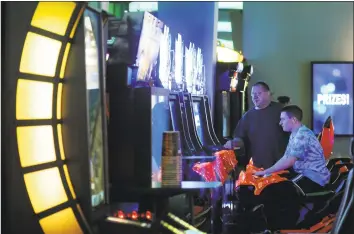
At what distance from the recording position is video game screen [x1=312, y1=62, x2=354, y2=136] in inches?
375

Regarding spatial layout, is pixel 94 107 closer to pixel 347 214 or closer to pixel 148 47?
pixel 148 47

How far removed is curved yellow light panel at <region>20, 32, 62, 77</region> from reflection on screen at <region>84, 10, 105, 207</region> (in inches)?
5.6

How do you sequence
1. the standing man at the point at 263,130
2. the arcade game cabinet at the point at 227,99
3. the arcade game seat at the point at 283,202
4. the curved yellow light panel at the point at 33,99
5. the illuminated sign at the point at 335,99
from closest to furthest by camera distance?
the curved yellow light panel at the point at 33,99 → the arcade game seat at the point at 283,202 → the standing man at the point at 263,130 → the arcade game cabinet at the point at 227,99 → the illuminated sign at the point at 335,99

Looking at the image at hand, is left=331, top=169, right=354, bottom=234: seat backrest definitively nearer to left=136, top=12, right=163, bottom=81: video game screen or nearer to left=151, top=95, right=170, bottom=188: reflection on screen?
left=151, top=95, right=170, bottom=188: reflection on screen

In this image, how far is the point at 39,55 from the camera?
2340 mm

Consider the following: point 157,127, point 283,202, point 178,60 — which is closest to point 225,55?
point 178,60

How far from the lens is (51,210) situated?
2.38 meters

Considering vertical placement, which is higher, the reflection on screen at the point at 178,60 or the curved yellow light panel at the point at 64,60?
the reflection on screen at the point at 178,60

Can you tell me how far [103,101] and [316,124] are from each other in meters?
7.66

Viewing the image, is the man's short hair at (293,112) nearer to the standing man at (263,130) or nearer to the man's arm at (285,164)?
the man's arm at (285,164)

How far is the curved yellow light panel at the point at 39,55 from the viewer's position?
228cm

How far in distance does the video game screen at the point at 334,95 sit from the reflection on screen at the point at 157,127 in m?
6.23

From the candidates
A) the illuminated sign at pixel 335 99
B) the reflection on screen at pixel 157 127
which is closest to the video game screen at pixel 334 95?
the illuminated sign at pixel 335 99

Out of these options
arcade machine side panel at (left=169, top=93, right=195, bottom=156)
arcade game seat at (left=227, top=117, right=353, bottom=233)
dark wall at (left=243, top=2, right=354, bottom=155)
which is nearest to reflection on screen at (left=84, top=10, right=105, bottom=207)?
arcade machine side panel at (left=169, top=93, right=195, bottom=156)
